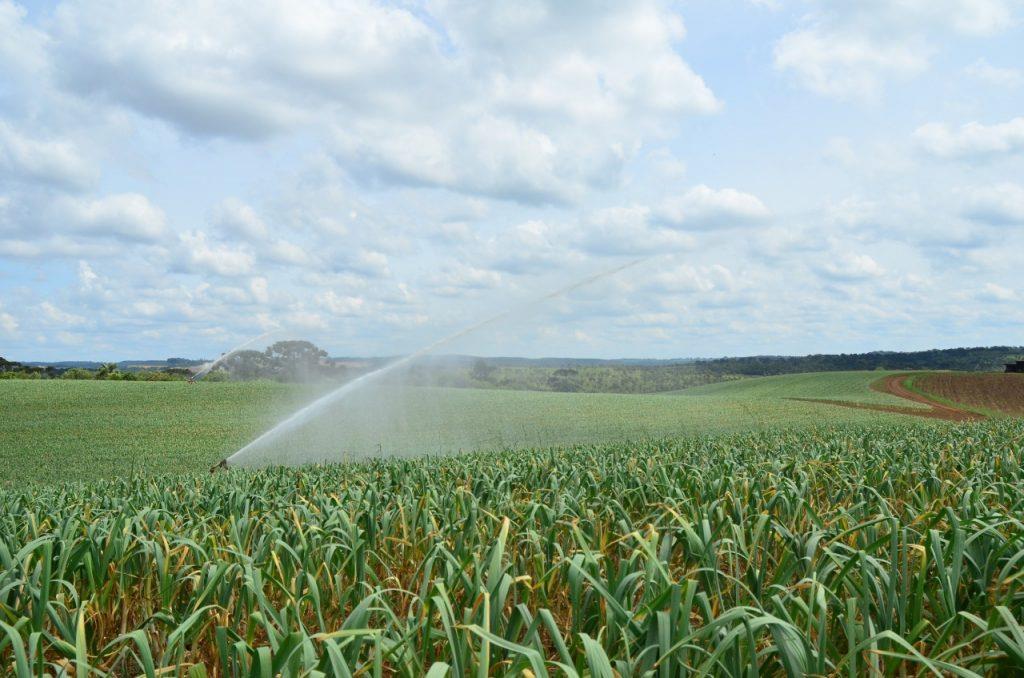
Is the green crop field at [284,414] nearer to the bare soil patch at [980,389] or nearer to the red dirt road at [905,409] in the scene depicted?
the red dirt road at [905,409]

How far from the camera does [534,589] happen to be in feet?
11.3

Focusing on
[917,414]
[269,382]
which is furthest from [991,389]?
[269,382]

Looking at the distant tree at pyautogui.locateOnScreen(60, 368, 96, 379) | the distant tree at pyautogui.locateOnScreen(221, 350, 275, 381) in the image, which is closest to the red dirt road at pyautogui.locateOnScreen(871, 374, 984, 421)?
the distant tree at pyautogui.locateOnScreen(221, 350, 275, 381)

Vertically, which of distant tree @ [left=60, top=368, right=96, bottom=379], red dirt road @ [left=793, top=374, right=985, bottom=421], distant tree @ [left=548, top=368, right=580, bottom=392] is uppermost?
distant tree @ [left=60, top=368, right=96, bottom=379]

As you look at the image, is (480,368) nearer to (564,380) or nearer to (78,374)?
(564,380)

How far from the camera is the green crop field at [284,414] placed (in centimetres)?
2130

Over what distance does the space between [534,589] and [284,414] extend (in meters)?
32.2

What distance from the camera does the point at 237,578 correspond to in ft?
11.8

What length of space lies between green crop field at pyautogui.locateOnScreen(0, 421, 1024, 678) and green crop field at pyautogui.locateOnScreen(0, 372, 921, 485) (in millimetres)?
14605

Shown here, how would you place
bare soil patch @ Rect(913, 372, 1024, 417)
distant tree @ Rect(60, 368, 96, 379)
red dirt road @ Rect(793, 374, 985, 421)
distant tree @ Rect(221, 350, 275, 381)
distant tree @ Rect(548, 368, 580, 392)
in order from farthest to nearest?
distant tree @ Rect(548, 368, 580, 392) < distant tree @ Rect(60, 368, 96, 379) < bare soil patch @ Rect(913, 372, 1024, 417) < distant tree @ Rect(221, 350, 275, 381) < red dirt road @ Rect(793, 374, 985, 421)

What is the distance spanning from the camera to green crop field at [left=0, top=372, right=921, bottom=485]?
69.9ft

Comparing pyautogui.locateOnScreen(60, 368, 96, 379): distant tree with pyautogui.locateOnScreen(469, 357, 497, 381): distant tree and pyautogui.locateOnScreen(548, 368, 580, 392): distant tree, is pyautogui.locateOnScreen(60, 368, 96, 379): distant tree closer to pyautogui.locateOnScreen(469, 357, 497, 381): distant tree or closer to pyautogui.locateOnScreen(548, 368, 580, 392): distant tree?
pyautogui.locateOnScreen(469, 357, 497, 381): distant tree

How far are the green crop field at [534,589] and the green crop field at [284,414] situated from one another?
1461 cm

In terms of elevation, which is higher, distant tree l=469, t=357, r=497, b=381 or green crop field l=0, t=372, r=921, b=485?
distant tree l=469, t=357, r=497, b=381
